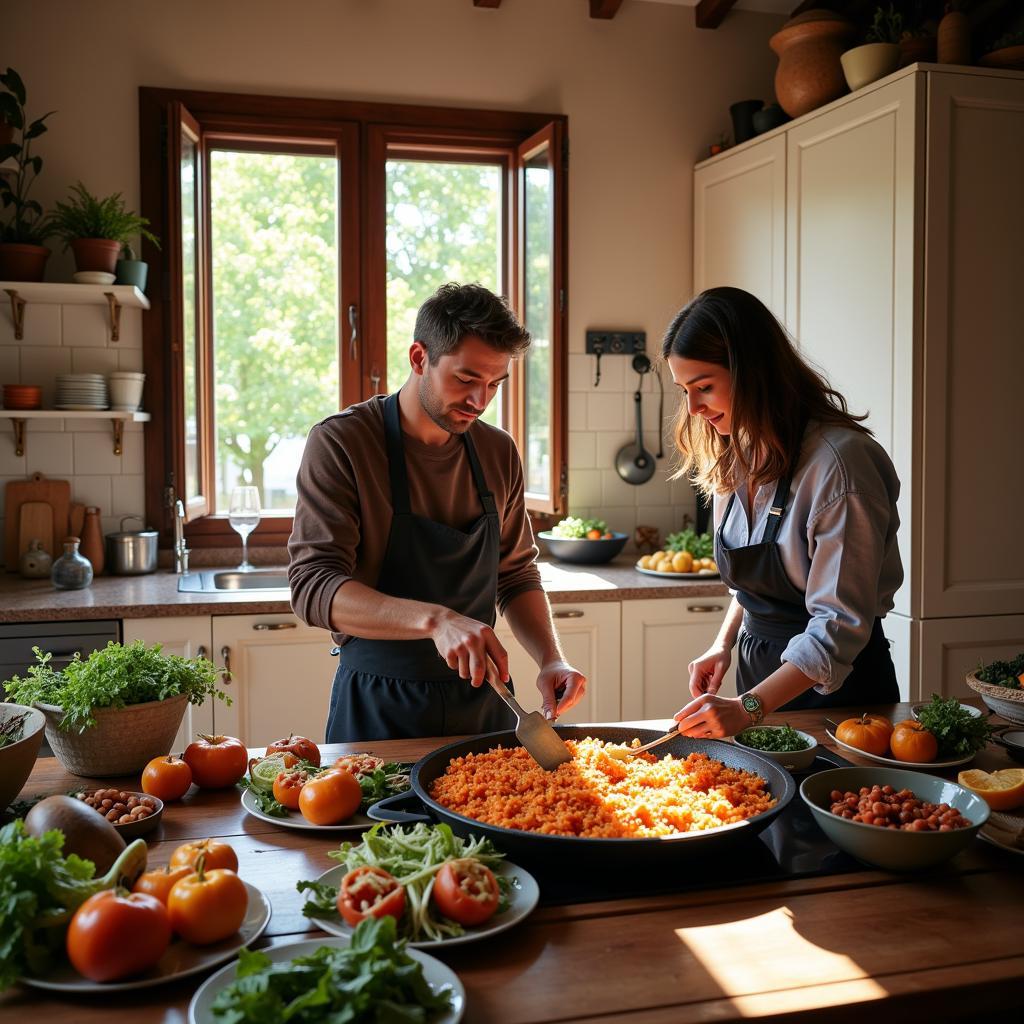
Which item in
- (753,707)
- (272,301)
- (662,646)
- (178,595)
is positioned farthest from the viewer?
(272,301)

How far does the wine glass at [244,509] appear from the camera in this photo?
3.88 metres

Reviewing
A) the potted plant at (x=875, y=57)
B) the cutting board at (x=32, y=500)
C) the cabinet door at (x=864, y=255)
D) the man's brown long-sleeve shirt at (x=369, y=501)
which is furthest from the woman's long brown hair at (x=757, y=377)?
the cutting board at (x=32, y=500)

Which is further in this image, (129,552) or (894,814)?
(129,552)

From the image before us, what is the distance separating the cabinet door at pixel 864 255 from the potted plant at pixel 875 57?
0.09 m

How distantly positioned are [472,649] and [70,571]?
7.60 ft

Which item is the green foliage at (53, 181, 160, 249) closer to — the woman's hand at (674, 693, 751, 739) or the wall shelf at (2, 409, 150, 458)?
the wall shelf at (2, 409, 150, 458)

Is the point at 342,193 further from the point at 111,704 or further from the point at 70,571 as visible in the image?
the point at 111,704

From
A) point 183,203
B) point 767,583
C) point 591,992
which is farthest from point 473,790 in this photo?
point 183,203

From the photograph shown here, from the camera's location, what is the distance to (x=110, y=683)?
5.65ft

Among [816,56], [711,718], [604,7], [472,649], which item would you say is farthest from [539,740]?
[604,7]

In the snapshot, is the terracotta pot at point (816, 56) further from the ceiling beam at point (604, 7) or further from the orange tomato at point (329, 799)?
the orange tomato at point (329, 799)

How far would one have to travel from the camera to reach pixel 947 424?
129 inches

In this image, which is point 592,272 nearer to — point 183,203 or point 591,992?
point 183,203

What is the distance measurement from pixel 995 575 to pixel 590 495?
1699mm
